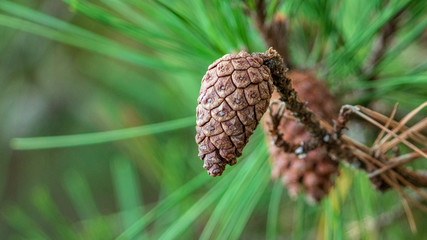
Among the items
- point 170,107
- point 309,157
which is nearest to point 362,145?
point 309,157

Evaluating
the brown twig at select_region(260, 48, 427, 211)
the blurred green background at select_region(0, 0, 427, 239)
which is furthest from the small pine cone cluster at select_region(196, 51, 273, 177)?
the blurred green background at select_region(0, 0, 427, 239)

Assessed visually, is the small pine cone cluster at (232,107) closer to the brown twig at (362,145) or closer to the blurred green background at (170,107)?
the brown twig at (362,145)

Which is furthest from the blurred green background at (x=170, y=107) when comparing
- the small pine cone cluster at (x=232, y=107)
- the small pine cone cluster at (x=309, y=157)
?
the small pine cone cluster at (x=232, y=107)

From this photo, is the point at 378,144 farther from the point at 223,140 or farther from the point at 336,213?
the point at 223,140

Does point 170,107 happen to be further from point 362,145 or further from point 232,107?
point 232,107

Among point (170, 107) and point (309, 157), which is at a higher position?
point (170, 107)

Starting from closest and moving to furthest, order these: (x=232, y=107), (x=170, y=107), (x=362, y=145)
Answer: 1. (x=232, y=107)
2. (x=362, y=145)
3. (x=170, y=107)

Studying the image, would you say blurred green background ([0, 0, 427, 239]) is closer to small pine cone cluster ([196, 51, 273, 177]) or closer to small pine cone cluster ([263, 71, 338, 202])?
small pine cone cluster ([263, 71, 338, 202])
